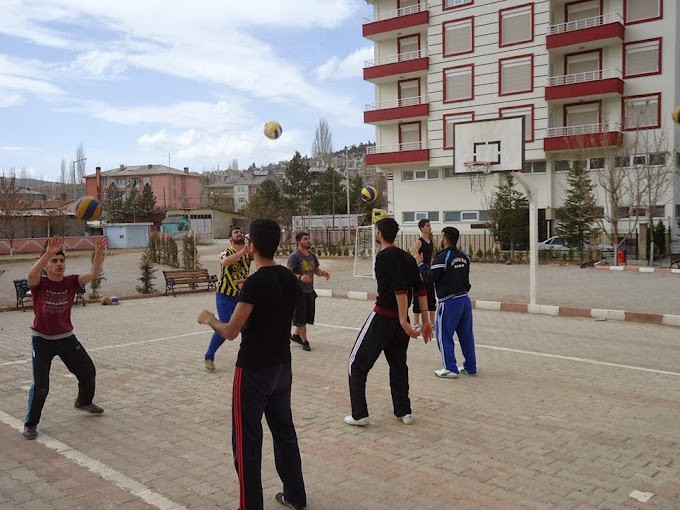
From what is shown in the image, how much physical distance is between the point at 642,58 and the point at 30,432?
37774 mm

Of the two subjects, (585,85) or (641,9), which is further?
(585,85)

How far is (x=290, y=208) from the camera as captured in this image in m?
65.1

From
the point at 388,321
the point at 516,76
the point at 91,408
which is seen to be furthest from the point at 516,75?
the point at 91,408

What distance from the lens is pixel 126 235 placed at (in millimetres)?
51719

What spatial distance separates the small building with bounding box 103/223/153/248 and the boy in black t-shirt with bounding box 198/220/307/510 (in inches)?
1969

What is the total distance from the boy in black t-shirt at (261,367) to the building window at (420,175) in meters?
39.3

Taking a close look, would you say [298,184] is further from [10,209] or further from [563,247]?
[563,247]

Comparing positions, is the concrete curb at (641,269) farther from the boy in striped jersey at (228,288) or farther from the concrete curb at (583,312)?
the boy in striped jersey at (228,288)

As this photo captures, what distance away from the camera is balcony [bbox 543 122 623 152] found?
3400 cm

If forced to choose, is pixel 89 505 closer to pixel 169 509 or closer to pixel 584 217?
pixel 169 509

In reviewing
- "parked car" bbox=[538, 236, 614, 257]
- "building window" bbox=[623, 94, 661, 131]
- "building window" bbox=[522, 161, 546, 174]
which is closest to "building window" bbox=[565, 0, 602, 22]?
"building window" bbox=[623, 94, 661, 131]

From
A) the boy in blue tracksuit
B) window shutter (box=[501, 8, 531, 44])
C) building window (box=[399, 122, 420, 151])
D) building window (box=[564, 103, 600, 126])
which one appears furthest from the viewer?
building window (box=[399, 122, 420, 151])

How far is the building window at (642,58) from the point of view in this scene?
3441 centimetres

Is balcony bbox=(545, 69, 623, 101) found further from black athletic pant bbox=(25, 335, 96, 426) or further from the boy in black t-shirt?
the boy in black t-shirt
